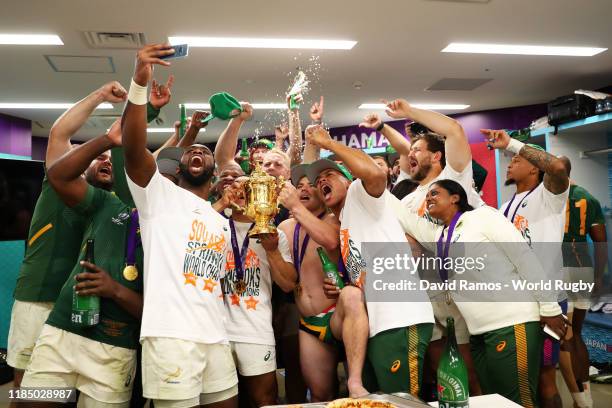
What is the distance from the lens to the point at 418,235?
2.92 metres

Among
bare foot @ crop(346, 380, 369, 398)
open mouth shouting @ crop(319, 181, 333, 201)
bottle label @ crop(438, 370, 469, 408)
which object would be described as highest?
open mouth shouting @ crop(319, 181, 333, 201)

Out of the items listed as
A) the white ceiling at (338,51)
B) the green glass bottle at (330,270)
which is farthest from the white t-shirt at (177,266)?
the white ceiling at (338,51)

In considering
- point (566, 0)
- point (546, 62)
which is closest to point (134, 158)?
point (566, 0)

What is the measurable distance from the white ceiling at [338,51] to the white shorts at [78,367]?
3777 millimetres

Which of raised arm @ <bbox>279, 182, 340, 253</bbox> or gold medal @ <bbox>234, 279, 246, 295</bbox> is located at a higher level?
raised arm @ <bbox>279, 182, 340, 253</bbox>

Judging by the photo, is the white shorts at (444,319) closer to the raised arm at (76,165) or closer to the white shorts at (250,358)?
the white shorts at (250,358)

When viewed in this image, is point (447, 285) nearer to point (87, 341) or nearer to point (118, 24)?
point (87, 341)

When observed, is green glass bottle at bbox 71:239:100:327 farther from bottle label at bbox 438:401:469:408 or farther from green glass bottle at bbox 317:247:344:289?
bottle label at bbox 438:401:469:408

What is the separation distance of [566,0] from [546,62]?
2.11 meters

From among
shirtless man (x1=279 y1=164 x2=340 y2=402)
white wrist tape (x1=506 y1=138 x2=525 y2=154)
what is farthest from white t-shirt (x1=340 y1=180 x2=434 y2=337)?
white wrist tape (x1=506 y1=138 x2=525 y2=154)

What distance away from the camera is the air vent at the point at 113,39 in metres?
5.60

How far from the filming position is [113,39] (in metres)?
5.73

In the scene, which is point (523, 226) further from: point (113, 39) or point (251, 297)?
point (113, 39)

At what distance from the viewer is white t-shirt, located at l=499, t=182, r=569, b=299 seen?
3584mm
